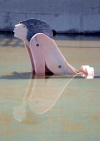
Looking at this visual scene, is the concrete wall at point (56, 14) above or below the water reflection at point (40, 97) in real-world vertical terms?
below

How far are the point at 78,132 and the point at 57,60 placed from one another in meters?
3.00

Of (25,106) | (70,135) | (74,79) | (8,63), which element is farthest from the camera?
(8,63)

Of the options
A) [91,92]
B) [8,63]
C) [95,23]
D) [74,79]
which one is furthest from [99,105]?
[95,23]

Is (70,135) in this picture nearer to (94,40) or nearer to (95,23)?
(94,40)

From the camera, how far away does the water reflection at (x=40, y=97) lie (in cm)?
506

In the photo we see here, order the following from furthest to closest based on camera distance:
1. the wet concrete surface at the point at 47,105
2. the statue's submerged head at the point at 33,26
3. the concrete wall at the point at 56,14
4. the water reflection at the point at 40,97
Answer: the concrete wall at the point at 56,14
the statue's submerged head at the point at 33,26
the water reflection at the point at 40,97
the wet concrete surface at the point at 47,105

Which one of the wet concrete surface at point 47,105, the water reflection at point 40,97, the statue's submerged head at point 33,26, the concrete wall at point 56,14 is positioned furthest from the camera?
the concrete wall at point 56,14

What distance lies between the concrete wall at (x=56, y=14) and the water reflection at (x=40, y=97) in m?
8.62

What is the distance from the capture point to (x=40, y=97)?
5930 millimetres

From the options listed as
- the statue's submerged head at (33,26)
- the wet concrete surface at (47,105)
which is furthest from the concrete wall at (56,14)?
the statue's submerged head at (33,26)

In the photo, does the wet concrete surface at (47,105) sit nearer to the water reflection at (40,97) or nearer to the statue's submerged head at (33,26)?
the water reflection at (40,97)

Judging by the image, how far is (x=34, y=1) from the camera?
16000mm

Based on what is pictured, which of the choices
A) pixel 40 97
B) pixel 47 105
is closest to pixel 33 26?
pixel 40 97

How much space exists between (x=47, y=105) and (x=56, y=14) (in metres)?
10.8
